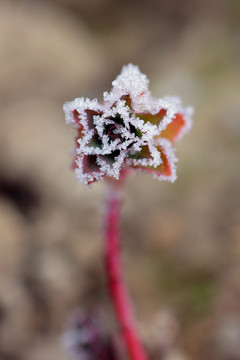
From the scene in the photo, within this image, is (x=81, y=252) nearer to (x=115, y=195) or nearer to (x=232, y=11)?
(x=115, y=195)

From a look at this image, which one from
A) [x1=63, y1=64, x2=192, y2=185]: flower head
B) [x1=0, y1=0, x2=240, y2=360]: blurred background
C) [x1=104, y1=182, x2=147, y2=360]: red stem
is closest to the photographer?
[x1=63, y1=64, x2=192, y2=185]: flower head

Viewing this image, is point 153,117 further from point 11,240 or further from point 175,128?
point 11,240

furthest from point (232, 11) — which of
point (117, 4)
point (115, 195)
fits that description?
point (115, 195)

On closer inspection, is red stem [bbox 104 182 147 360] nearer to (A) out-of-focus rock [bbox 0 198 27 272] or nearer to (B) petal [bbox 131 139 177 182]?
(B) petal [bbox 131 139 177 182]

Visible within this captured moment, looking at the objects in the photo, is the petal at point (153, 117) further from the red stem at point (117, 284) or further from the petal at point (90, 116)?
the red stem at point (117, 284)

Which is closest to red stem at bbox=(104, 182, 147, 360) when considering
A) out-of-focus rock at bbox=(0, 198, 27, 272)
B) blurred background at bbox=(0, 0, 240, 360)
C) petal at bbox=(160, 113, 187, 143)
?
blurred background at bbox=(0, 0, 240, 360)

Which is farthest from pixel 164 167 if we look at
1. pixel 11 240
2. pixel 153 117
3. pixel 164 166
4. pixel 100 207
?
pixel 11 240
